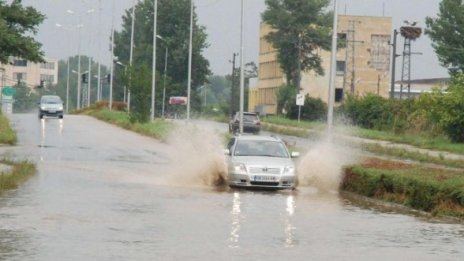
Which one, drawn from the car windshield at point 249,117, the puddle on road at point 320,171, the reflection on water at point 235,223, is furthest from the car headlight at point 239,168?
the car windshield at point 249,117

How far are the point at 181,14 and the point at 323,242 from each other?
5002 inches

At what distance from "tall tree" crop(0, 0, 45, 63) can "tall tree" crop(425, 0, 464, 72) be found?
70806mm

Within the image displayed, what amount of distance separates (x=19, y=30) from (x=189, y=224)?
88.0ft

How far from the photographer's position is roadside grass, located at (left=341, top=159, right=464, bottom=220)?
2481 centimetres

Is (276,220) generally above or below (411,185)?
below

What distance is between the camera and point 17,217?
21.1 metres

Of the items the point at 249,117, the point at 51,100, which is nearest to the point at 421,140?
the point at 249,117

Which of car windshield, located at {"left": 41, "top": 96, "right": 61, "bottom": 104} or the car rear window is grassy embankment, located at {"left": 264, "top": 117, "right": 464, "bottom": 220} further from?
the car rear window

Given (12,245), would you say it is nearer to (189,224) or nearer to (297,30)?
(189,224)

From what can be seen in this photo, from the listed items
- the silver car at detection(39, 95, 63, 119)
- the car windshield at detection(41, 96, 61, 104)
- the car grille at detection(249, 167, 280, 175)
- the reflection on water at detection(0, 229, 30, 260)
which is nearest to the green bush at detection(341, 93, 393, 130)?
the silver car at detection(39, 95, 63, 119)

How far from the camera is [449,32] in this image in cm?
11225

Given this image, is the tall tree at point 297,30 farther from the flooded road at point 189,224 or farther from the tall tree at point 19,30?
the flooded road at point 189,224

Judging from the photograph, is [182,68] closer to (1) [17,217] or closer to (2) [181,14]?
(2) [181,14]

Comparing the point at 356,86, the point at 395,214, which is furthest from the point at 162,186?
the point at 356,86
